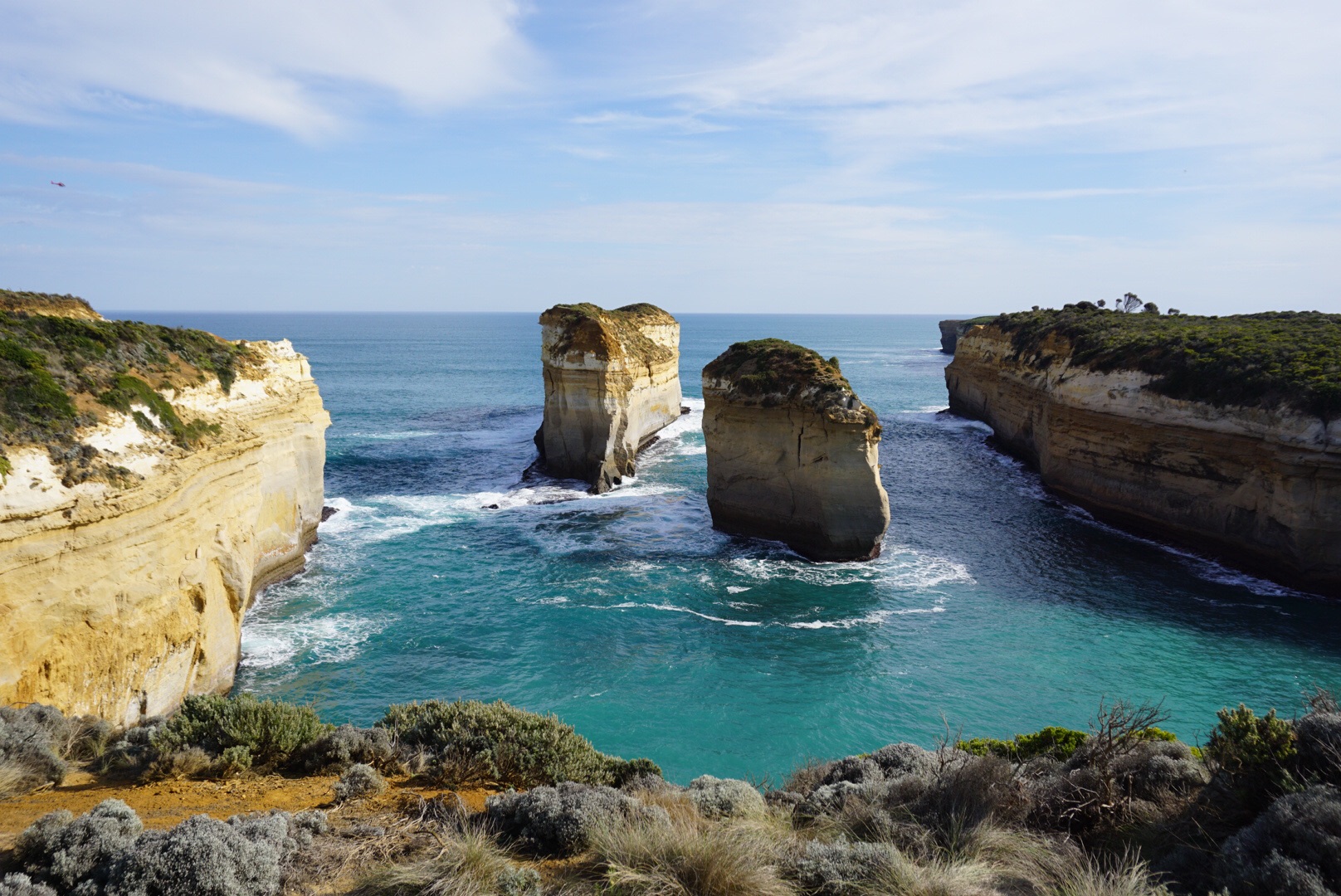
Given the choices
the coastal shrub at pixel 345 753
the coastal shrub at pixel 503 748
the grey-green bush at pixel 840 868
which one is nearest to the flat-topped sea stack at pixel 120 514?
the coastal shrub at pixel 345 753

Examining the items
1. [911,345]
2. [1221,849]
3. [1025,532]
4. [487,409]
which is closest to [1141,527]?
[1025,532]

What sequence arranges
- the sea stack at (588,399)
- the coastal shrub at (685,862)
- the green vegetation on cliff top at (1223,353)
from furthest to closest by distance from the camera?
1. the sea stack at (588,399)
2. the green vegetation on cliff top at (1223,353)
3. the coastal shrub at (685,862)

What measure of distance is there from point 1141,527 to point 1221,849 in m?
26.8

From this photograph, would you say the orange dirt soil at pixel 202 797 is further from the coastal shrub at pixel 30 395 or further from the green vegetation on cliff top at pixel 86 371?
the coastal shrub at pixel 30 395

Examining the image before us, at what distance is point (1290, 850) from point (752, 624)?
15700 millimetres

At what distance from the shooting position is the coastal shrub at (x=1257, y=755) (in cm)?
671

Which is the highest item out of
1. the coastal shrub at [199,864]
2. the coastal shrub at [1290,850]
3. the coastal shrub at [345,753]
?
the coastal shrub at [1290,850]

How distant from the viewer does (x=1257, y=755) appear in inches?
271

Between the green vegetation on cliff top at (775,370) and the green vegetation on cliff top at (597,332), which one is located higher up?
the green vegetation on cliff top at (597,332)

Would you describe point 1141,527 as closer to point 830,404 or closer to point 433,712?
point 830,404

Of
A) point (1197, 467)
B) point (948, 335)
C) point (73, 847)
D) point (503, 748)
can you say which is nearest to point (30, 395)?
point (73, 847)

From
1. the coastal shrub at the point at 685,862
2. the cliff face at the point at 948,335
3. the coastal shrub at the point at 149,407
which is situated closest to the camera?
the coastal shrub at the point at 685,862

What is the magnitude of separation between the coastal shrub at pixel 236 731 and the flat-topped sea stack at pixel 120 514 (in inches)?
162

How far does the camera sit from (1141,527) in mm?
29141
